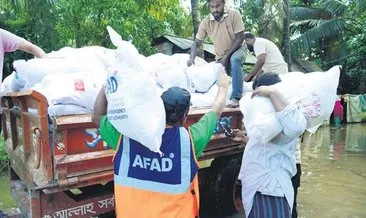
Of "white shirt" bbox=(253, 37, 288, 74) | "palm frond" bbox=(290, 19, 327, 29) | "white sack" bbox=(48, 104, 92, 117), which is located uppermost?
"palm frond" bbox=(290, 19, 327, 29)

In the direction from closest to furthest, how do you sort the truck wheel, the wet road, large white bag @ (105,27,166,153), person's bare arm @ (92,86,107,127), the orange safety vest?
large white bag @ (105,27,166,153)
the orange safety vest
person's bare arm @ (92,86,107,127)
the truck wheel
the wet road

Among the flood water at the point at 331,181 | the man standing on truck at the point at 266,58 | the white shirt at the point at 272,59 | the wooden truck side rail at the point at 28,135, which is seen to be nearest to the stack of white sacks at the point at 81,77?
the wooden truck side rail at the point at 28,135

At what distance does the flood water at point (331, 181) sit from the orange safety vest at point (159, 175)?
2885 millimetres

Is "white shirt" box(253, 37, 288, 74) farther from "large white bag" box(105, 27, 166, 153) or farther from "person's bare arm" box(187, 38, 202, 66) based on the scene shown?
"large white bag" box(105, 27, 166, 153)

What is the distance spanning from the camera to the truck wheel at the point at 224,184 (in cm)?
450

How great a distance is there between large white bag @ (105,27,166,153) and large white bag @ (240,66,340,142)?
860 millimetres

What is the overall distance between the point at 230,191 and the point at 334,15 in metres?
19.3

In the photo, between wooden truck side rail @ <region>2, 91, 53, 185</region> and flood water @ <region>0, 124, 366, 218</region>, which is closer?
wooden truck side rail @ <region>2, 91, 53, 185</region>

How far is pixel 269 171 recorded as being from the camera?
274cm

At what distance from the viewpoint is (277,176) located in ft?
8.96

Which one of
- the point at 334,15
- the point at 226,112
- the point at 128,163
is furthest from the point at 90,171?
the point at 334,15

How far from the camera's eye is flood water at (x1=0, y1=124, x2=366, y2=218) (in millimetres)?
5281

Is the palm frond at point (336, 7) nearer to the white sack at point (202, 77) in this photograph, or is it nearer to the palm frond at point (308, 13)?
the palm frond at point (308, 13)

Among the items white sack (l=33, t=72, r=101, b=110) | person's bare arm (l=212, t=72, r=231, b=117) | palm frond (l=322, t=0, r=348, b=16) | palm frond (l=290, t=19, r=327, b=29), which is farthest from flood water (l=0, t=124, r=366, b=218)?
palm frond (l=322, t=0, r=348, b=16)
